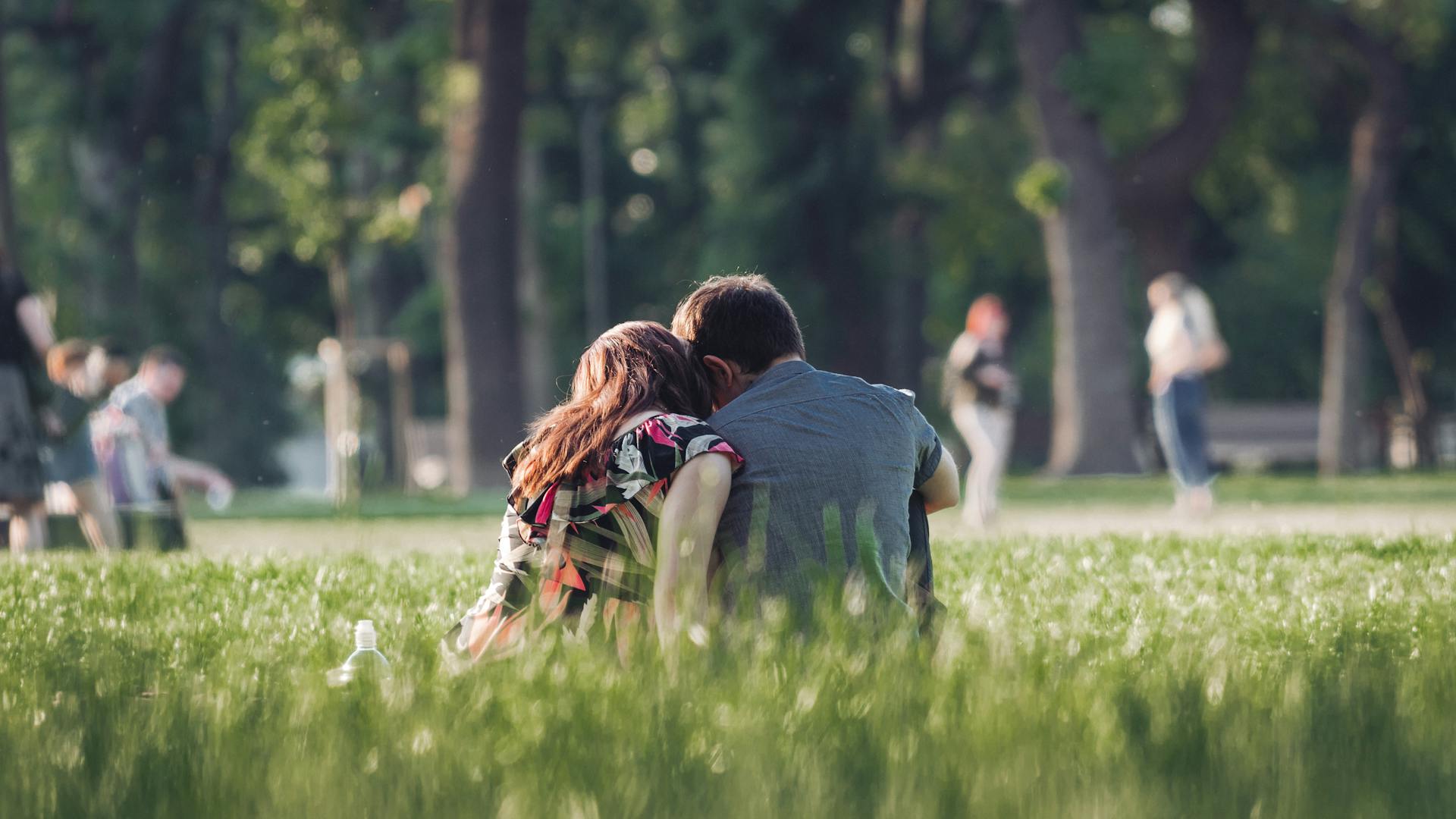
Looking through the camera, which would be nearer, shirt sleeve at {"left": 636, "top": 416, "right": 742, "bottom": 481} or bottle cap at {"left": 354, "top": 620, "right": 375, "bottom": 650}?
bottle cap at {"left": 354, "top": 620, "right": 375, "bottom": 650}

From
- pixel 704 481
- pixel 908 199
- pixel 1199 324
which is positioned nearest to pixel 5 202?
pixel 908 199

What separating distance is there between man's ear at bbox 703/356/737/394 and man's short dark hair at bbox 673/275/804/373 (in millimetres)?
20

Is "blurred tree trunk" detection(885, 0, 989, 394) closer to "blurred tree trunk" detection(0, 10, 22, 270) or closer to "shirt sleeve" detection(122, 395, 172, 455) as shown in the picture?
"blurred tree trunk" detection(0, 10, 22, 270)

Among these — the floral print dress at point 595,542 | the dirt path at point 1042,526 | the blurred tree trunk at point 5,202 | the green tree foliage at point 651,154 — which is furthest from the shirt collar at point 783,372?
the blurred tree trunk at point 5,202

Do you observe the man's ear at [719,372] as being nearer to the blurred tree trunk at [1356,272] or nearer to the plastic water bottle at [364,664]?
the plastic water bottle at [364,664]

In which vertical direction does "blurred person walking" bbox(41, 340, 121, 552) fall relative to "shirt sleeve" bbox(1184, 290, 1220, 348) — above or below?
below

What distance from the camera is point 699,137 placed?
38781 mm

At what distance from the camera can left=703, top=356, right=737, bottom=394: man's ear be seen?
4.91 metres

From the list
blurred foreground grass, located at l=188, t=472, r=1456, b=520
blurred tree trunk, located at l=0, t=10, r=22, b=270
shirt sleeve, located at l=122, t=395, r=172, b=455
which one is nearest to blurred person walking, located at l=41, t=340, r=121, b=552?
shirt sleeve, located at l=122, t=395, r=172, b=455

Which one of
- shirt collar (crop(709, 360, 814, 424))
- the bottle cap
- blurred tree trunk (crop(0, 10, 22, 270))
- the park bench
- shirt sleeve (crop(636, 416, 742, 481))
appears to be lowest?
the park bench

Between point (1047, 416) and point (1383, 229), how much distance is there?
35.2 feet

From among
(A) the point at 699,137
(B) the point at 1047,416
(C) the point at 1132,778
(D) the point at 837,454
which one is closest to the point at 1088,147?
(A) the point at 699,137

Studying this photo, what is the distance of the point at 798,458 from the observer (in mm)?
4586

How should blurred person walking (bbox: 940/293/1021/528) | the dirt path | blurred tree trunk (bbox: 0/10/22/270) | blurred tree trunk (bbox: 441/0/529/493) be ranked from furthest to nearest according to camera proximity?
blurred tree trunk (bbox: 0/10/22/270) < blurred tree trunk (bbox: 441/0/529/493) < blurred person walking (bbox: 940/293/1021/528) < the dirt path
